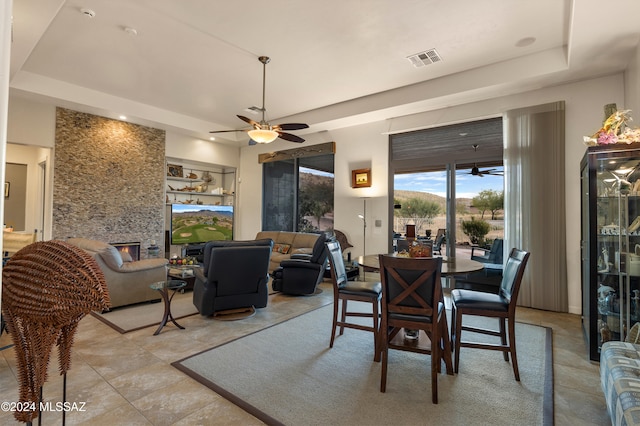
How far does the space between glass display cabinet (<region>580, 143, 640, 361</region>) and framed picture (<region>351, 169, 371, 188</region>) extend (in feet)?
12.0

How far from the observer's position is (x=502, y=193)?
16.3ft

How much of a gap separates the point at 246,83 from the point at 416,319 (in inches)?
175

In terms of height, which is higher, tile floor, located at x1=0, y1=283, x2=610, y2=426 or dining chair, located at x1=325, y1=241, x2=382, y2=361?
dining chair, located at x1=325, y1=241, x2=382, y2=361

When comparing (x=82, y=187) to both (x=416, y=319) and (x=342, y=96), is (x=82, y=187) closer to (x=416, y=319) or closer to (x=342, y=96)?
(x=342, y=96)

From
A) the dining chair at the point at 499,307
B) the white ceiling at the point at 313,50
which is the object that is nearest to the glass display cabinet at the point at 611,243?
the dining chair at the point at 499,307

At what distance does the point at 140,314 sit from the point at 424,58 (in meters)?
4.95

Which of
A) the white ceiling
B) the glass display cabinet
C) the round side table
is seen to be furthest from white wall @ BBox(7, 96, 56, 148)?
the glass display cabinet

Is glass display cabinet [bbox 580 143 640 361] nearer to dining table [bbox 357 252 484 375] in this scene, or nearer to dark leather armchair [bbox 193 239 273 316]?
dining table [bbox 357 252 484 375]

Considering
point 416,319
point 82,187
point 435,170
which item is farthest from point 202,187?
point 416,319

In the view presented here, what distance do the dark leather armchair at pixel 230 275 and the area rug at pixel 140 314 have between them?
1.34 feet

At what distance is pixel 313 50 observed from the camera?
13.5 feet

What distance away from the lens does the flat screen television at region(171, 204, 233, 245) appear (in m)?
7.41

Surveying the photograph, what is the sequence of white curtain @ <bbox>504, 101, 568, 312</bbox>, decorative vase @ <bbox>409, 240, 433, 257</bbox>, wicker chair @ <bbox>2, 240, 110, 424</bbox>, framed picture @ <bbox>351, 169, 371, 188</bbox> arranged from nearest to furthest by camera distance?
wicker chair @ <bbox>2, 240, 110, 424</bbox>
decorative vase @ <bbox>409, 240, 433, 257</bbox>
white curtain @ <bbox>504, 101, 568, 312</bbox>
framed picture @ <bbox>351, 169, 371, 188</bbox>

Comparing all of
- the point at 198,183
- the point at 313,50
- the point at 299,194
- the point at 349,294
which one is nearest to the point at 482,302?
the point at 349,294
